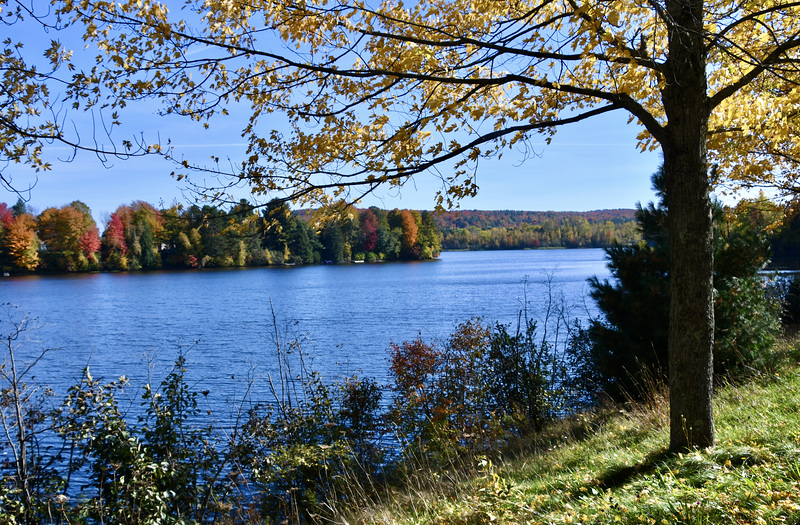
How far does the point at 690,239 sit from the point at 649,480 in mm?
→ 1818

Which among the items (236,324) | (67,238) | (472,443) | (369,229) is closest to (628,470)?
(472,443)

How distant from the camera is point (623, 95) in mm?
4340

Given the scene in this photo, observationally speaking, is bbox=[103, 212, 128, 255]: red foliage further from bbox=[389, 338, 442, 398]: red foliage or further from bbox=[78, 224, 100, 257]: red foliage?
bbox=[389, 338, 442, 398]: red foliage

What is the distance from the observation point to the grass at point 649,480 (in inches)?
120

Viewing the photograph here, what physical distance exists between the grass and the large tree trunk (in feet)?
1.36

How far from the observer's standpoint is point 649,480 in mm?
3695

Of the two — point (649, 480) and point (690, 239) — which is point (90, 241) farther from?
point (649, 480)

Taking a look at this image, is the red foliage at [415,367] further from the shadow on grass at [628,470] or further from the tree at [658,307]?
the shadow on grass at [628,470]

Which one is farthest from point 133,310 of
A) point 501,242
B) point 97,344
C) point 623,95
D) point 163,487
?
point 501,242

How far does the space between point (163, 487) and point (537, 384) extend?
6181 mm

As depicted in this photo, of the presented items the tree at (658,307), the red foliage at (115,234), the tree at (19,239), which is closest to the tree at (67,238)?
the red foliage at (115,234)

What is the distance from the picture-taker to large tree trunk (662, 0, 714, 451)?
4.11 m

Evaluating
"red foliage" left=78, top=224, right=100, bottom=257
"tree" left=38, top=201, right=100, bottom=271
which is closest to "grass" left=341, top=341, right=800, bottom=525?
"tree" left=38, top=201, right=100, bottom=271

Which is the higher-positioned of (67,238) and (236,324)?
(67,238)
